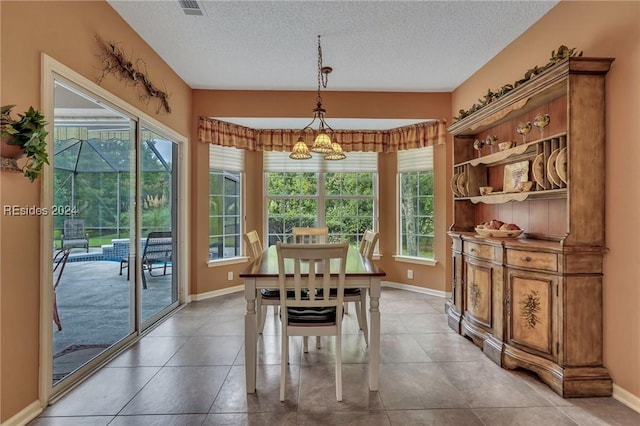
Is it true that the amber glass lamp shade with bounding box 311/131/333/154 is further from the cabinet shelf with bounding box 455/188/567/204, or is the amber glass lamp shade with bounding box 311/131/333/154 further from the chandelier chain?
the cabinet shelf with bounding box 455/188/567/204

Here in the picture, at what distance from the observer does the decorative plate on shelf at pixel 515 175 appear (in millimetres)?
2594

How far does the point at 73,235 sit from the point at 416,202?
402 centimetres

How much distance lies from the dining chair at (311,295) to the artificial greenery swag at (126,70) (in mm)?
2086

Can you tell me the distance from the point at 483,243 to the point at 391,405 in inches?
60.6

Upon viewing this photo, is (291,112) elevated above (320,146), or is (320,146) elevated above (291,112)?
(291,112)

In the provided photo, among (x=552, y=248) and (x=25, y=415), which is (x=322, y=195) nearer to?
(x=552, y=248)

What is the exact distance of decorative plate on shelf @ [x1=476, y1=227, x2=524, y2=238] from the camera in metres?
2.49

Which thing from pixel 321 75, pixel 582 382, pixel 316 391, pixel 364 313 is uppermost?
pixel 321 75

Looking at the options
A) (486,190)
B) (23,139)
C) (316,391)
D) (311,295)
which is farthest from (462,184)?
(23,139)

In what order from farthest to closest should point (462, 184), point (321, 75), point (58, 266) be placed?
point (321, 75)
point (462, 184)
point (58, 266)

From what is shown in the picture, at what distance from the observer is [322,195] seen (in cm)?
480

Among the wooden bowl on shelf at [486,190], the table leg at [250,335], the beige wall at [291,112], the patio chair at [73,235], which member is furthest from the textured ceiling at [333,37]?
the table leg at [250,335]

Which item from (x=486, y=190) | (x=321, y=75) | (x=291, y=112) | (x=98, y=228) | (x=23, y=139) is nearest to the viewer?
(x=23, y=139)

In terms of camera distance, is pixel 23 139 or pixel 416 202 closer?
pixel 23 139
